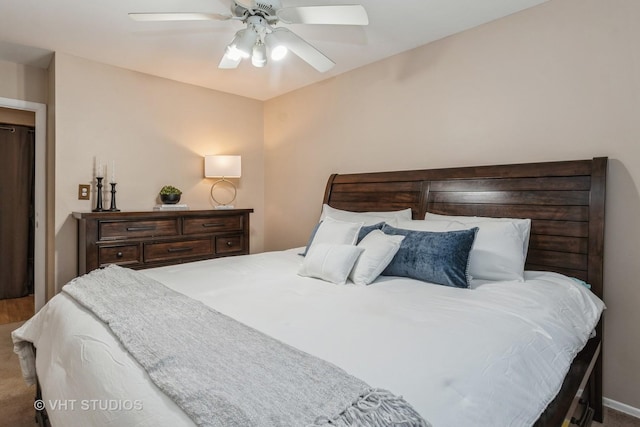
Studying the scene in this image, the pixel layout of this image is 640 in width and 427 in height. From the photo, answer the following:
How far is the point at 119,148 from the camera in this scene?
3230 millimetres

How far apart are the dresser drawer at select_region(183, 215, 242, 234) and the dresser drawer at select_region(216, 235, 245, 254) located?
3.3 inches

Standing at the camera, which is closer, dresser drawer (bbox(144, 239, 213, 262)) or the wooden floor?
dresser drawer (bbox(144, 239, 213, 262))

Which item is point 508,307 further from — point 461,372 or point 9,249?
point 9,249

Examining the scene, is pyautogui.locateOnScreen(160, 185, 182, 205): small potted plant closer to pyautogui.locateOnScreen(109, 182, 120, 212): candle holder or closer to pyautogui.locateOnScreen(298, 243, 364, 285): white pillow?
pyautogui.locateOnScreen(109, 182, 120, 212): candle holder

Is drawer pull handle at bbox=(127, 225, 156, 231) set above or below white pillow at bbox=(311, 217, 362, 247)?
below

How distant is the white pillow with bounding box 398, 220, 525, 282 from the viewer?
1.87 m

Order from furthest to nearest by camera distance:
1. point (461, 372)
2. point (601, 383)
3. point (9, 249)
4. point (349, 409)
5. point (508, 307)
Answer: point (9, 249) → point (601, 383) → point (508, 307) → point (461, 372) → point (349, 409)

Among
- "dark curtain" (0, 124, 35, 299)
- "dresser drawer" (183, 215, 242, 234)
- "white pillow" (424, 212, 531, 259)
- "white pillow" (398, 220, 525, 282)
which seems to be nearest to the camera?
"white pillow" (398, 220, 525, 282)

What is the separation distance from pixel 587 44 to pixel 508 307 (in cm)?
169

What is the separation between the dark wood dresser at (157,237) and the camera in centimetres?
276

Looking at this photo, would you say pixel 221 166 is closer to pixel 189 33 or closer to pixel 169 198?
pixel 169 198

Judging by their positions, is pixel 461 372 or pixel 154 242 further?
pixel 154 242

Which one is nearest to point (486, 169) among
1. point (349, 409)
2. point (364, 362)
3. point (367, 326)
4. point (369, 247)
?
point (369, 247)

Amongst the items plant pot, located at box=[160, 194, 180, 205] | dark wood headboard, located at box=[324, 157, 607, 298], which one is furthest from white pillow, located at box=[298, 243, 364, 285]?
plant pot, located at box=[160, 194, 180, 205]
